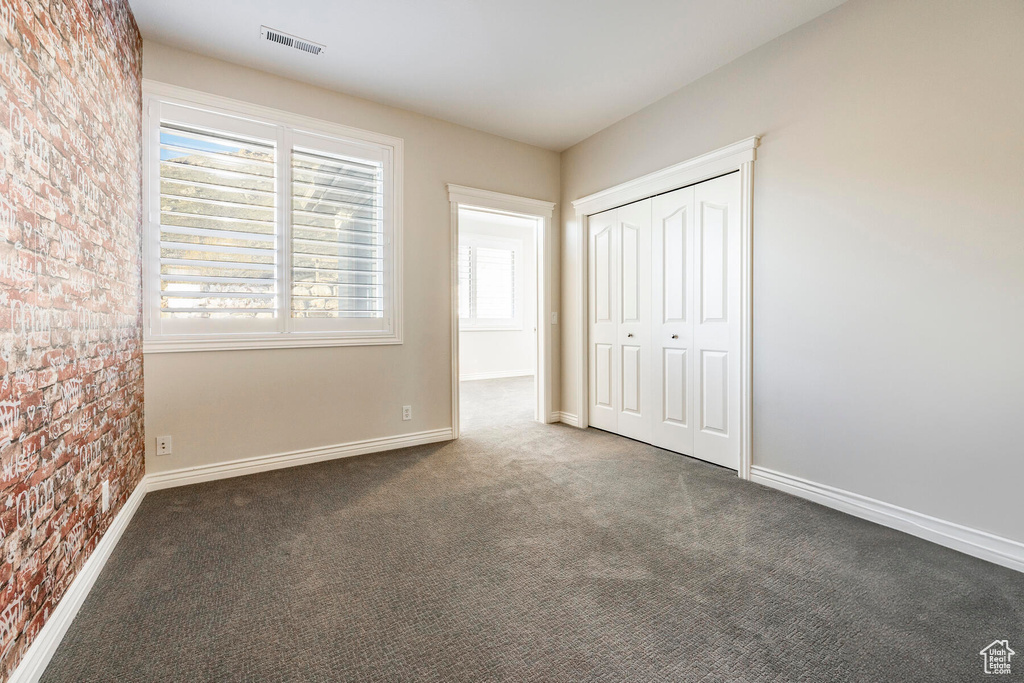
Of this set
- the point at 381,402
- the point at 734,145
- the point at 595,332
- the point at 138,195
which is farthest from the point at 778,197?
the point at 138,195

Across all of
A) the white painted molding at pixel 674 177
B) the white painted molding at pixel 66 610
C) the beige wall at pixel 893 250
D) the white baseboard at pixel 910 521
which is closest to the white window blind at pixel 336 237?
the white painted molding at pixel 66 610

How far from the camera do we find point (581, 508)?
8.38 ft

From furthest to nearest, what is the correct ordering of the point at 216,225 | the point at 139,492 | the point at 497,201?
1. the point at 497,201
2. the point at 216,225
3. the point at 139,492

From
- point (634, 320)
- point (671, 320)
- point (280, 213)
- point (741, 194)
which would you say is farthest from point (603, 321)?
point (280, 213)

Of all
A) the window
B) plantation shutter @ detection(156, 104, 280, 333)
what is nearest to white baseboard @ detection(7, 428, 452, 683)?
plantation shutter @ detection(156, 104, 280, 333)

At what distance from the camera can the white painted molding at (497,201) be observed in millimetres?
3940

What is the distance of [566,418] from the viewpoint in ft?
15.1

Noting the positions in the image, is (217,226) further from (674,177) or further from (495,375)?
(495,375)

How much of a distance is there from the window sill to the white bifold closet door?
193cm

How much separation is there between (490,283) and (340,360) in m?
4.70

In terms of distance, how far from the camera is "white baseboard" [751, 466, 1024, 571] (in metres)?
1.97

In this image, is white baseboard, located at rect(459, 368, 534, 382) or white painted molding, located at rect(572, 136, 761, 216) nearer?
Result: white painted molding, located at rect(572, 136, 761, 216)

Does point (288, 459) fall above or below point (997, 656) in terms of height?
above

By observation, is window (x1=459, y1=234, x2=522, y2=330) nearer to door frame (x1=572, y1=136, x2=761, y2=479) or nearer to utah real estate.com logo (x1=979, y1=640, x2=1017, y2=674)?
door frame (x1=572, y1=136, x2=761, y2=479)
